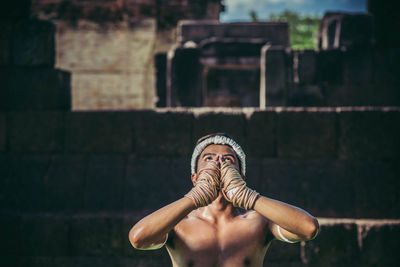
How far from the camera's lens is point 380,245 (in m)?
4.34

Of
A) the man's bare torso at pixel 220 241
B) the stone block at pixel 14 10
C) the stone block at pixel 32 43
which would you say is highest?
the stone block at pixel 14 10

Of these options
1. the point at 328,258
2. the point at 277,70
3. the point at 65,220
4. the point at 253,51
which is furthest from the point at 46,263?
the point at 253,51

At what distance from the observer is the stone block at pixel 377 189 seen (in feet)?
15.2

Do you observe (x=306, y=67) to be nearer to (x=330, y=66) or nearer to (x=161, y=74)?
(x=330, y=66)

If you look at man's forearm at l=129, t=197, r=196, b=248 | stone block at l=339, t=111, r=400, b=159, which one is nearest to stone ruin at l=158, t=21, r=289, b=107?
stone block at l=339, t=111, r=400, b=159

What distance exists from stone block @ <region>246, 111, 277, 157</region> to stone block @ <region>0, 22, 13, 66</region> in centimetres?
366

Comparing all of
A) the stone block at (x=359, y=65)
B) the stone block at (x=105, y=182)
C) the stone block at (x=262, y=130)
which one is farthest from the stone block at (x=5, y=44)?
the stone block at (x=359, y=65)

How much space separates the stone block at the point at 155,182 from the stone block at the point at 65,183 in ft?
2.09

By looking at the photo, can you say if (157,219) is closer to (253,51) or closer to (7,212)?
(7,212)

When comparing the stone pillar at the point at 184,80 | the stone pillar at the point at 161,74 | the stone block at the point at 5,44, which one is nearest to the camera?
the stone block at the point at 5,44

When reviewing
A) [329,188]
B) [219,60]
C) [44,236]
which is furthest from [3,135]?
[219,60]

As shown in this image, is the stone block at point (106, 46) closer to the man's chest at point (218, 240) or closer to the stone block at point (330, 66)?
the stone block at point (330, 66)

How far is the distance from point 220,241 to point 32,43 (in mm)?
4372

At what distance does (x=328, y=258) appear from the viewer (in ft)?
14.4
